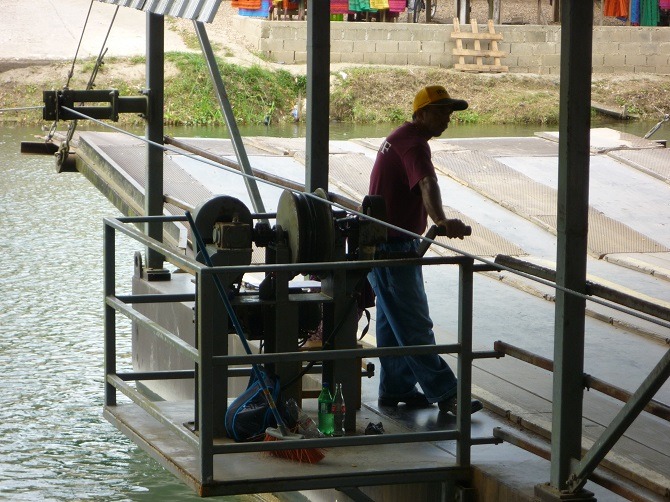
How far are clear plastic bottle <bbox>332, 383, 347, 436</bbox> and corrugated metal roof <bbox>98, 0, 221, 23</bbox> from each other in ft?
8.03

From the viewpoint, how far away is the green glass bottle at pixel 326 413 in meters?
5.69

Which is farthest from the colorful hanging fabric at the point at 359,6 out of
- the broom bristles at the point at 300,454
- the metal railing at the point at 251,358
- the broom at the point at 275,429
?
the broom bristles at the point at 300,454

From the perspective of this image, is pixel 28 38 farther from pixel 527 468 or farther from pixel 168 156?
pixel 527 468

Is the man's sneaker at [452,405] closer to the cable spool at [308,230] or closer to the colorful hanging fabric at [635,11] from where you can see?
the cable spool at [308,230]

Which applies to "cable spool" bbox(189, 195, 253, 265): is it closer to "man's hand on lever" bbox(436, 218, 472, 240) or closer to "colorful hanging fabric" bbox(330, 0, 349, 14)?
"man's hand on lever" bbox(436, 218, 472, 240)

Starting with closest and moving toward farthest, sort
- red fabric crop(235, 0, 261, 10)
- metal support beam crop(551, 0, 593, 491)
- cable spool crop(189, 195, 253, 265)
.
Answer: metal support beam crop(551, 0, 593, 491) → cable spool crop(189, 195, 253, 265) → red fabric crop(235, 0, 261, 10)

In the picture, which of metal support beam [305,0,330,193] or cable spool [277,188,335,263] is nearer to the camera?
cable spool [277,188,335,263]

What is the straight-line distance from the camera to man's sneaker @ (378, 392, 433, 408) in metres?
6.46

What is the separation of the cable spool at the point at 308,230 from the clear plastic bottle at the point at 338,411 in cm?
64

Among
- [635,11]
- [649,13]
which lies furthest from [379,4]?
[649,13]

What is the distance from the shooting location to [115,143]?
13641mm

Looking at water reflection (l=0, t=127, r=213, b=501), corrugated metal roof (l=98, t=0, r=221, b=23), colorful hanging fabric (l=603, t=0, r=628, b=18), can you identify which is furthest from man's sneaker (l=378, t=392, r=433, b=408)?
colorful hanging fabric (l=603, t=0, r=628, b=18)

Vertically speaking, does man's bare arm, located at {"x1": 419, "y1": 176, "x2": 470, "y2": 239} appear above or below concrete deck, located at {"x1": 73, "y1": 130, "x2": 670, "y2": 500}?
above

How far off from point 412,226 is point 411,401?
3.10 feet
